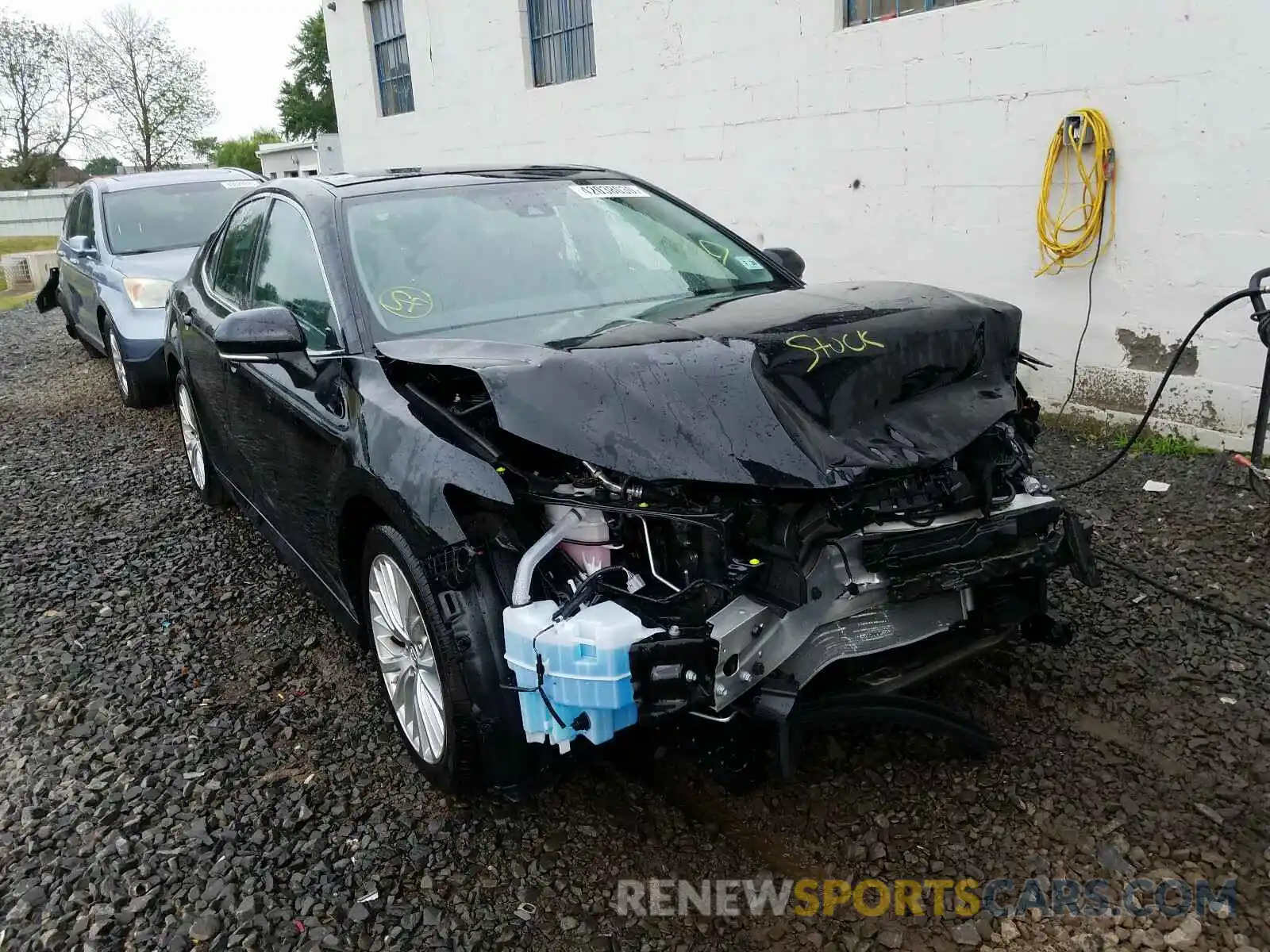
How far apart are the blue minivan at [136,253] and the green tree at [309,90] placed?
45.2 metres

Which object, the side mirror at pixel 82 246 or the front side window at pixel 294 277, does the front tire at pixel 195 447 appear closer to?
the front side window at pixel 294 277

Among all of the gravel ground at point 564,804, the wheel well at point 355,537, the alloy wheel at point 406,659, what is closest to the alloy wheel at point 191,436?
the gravel ground at point 564,804

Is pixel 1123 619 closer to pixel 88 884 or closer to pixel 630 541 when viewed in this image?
pixel 630 541

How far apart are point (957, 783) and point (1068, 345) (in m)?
4.03

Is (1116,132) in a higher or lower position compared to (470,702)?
higher

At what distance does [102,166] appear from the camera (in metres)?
47.2

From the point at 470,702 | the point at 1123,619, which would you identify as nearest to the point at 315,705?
the point at 470,702

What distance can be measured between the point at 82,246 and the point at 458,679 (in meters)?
7.52

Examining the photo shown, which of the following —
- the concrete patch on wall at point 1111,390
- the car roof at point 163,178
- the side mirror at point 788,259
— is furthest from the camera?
the car roof at point 163,178

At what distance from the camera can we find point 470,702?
2.45 meters

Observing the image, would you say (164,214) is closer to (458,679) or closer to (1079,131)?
(1079,131)

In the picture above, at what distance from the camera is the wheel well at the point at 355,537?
287 centimetres

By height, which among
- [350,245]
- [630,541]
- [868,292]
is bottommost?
[630,541]

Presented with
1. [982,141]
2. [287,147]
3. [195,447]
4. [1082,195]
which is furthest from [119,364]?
[287,147]
